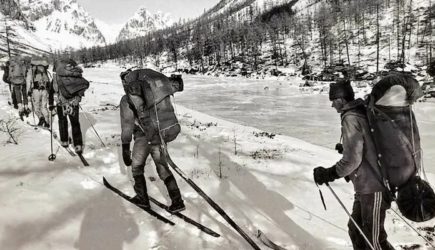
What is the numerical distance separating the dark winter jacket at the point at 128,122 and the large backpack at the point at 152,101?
20cm

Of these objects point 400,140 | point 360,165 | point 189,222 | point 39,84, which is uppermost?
point 39,84

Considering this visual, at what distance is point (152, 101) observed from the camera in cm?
541

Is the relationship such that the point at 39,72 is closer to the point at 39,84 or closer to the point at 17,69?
the point at 39,84

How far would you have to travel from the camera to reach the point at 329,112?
26.1 m

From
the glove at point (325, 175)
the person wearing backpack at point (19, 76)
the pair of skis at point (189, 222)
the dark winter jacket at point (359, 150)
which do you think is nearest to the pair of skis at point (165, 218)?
the pair of skis at point (189, 222)

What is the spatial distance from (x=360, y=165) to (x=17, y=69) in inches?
572

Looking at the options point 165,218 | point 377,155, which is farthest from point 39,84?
point 377,155

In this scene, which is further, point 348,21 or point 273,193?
point 348,21

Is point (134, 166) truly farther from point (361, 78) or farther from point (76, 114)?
point (361, 78)

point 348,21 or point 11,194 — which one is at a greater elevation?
point 348,21

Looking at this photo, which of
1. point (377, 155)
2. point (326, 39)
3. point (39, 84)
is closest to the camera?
point (377, 155)

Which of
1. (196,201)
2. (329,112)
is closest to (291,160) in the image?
(196,201)

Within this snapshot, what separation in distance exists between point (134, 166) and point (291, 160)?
4965 millimetres

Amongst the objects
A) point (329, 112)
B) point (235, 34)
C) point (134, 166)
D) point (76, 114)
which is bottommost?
point (329, 112)
